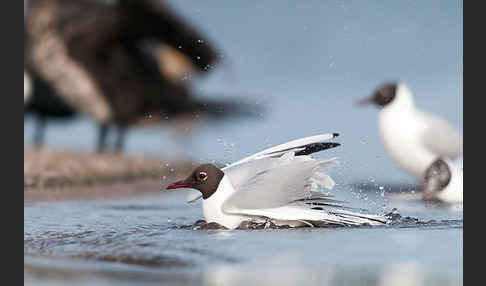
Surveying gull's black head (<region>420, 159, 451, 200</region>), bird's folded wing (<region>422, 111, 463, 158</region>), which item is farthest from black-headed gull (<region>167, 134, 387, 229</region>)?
bird's folded wing (<region>422, 111, 463, 158</region>)

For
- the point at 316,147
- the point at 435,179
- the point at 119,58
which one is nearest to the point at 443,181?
the point at 435,179

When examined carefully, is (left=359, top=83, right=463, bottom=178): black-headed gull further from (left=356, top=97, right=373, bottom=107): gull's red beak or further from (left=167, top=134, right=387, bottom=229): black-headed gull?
(left=167, top=134, right=387, bottom=229): black-headed gull

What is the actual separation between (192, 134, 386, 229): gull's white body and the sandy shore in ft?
4.39

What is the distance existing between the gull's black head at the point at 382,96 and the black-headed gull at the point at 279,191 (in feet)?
7.69

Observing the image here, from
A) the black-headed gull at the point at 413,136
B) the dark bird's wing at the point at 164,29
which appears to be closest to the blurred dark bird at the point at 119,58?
the dark bird's wing at the point at 164,29

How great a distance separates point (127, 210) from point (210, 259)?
4.84 ft

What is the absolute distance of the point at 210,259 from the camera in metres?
2.15

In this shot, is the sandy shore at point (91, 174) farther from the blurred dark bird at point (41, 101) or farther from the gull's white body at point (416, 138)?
the gull's white body at point (416, 138)

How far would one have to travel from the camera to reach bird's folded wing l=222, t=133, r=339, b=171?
9.63ft

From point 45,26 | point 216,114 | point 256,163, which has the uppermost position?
point 45,26

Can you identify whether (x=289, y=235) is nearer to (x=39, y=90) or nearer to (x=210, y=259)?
(x=210, y=259)

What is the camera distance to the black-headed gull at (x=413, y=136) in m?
4.76

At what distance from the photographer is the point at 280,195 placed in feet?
8.96

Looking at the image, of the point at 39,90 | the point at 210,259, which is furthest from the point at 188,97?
the point at 210,259
